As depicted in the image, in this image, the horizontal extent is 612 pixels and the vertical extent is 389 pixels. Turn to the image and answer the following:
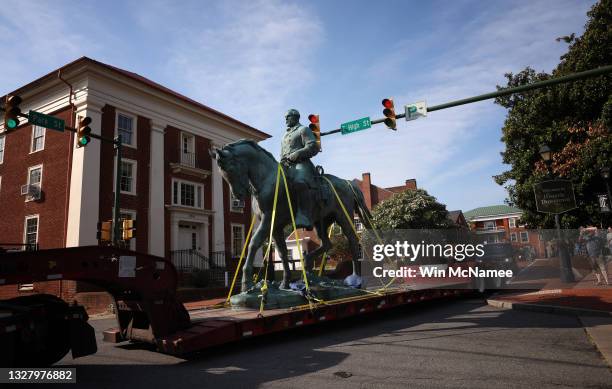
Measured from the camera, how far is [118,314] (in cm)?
648

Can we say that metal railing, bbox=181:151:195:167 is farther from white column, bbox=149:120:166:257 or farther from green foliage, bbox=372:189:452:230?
green foliage, bbox=372:189:452:230

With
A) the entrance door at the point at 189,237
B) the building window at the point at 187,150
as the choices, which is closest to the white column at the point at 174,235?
the entrance door at the point at 189,237

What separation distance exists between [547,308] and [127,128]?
21.0m

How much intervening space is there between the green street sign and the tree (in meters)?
8.26

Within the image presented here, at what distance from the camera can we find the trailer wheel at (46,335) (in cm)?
485

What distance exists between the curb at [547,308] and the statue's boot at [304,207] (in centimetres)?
616

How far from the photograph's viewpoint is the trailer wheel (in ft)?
15.9

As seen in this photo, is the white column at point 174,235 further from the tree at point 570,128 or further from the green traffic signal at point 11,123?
the tree at point 570,128

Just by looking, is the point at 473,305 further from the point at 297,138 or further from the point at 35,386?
the point at 35,386

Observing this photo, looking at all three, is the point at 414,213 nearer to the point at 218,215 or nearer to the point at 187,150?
the point at 218,215

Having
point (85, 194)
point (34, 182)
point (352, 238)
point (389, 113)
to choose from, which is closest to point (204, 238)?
point (85, 194)

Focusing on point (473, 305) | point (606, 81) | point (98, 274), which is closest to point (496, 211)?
point (606, 81)

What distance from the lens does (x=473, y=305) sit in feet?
41.3

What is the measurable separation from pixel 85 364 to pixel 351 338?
422 cm
